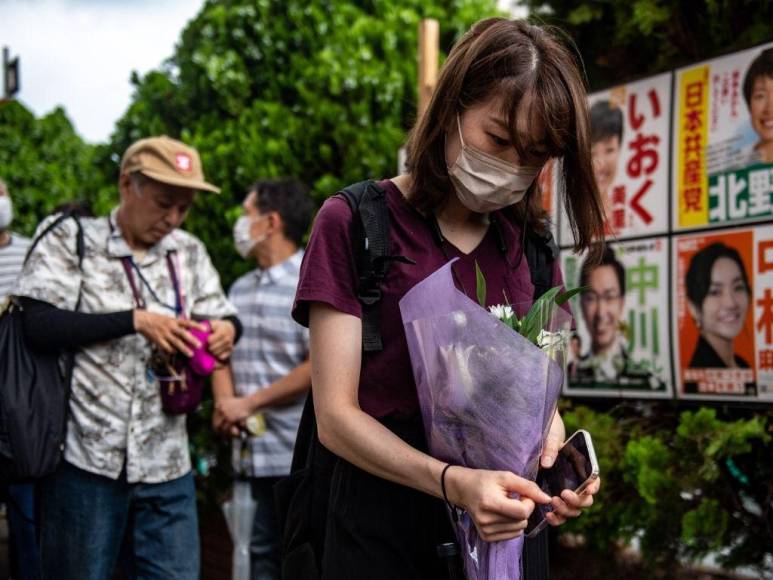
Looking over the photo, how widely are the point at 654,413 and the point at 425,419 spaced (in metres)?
2.23

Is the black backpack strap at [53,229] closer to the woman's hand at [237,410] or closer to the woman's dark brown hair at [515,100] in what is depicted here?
the woman's hand at [237,410]

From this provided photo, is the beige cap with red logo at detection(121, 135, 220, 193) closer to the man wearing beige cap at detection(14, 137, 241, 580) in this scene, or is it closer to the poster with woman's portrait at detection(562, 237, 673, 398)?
the man wearing beige cap at detection(14, 137, 241, 580)

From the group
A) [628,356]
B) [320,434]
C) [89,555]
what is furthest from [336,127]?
[320,434]

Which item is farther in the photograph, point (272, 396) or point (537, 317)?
point (272, 396)

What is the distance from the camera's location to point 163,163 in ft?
12.1

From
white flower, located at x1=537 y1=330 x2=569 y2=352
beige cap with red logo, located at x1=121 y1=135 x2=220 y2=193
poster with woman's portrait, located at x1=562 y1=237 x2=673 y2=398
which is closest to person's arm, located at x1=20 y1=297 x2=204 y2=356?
beige cap with red logo, located at x1=121 y1=135 x2=220 y2=193

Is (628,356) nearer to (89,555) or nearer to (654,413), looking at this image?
(654,413)

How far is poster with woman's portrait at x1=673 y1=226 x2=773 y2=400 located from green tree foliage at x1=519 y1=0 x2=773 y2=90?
719mm

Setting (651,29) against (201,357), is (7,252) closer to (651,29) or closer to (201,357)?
(201,357)

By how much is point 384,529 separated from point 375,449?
0.74ft

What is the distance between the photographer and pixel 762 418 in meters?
3.40

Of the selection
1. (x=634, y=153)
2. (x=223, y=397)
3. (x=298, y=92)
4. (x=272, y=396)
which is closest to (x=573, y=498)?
(x=634, y=153)

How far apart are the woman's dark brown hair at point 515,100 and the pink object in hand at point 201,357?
1688mm

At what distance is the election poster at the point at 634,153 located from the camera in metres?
3.71
